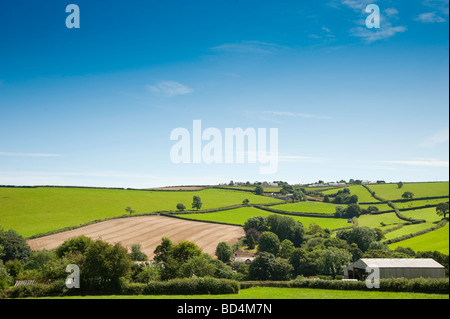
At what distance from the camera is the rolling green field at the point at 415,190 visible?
11619 cm

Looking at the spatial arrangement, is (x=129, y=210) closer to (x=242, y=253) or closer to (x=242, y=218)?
(x=242, y=218)

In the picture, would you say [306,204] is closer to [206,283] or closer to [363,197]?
[363,197]

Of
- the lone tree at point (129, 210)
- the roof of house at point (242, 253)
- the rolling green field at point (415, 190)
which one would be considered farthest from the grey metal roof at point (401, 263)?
the rolling green field at point (415, 190)

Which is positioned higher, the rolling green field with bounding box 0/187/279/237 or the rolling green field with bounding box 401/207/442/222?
the rolling green field with bounding box 0/187/279/237

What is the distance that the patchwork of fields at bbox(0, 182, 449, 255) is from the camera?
235 ft

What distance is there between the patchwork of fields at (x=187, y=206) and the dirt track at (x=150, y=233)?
2.52ft

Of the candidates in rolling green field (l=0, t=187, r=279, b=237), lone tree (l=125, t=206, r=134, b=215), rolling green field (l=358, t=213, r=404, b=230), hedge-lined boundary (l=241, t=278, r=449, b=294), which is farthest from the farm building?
lone tree (l=125, t=206, r=134, b=215)

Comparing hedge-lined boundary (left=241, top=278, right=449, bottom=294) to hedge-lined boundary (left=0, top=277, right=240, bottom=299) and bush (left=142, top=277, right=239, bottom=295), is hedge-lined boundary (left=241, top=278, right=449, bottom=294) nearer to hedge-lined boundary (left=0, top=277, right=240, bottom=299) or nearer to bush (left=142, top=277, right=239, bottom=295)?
bush (left=142, top=277, right=239, bottom=295)

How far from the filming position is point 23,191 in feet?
262

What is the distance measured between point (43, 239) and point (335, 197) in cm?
10318

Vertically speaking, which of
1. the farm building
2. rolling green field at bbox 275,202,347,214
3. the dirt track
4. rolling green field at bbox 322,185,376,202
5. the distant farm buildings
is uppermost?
rolling green field at bbox 322,185,376,202

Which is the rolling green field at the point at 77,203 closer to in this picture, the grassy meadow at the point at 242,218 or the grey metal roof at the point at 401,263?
the grassy meadow at the point at 242,218

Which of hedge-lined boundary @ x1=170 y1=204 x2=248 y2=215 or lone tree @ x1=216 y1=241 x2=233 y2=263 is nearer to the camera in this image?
lone tree @ x1=216 y1=241 x2=233 y2=263
